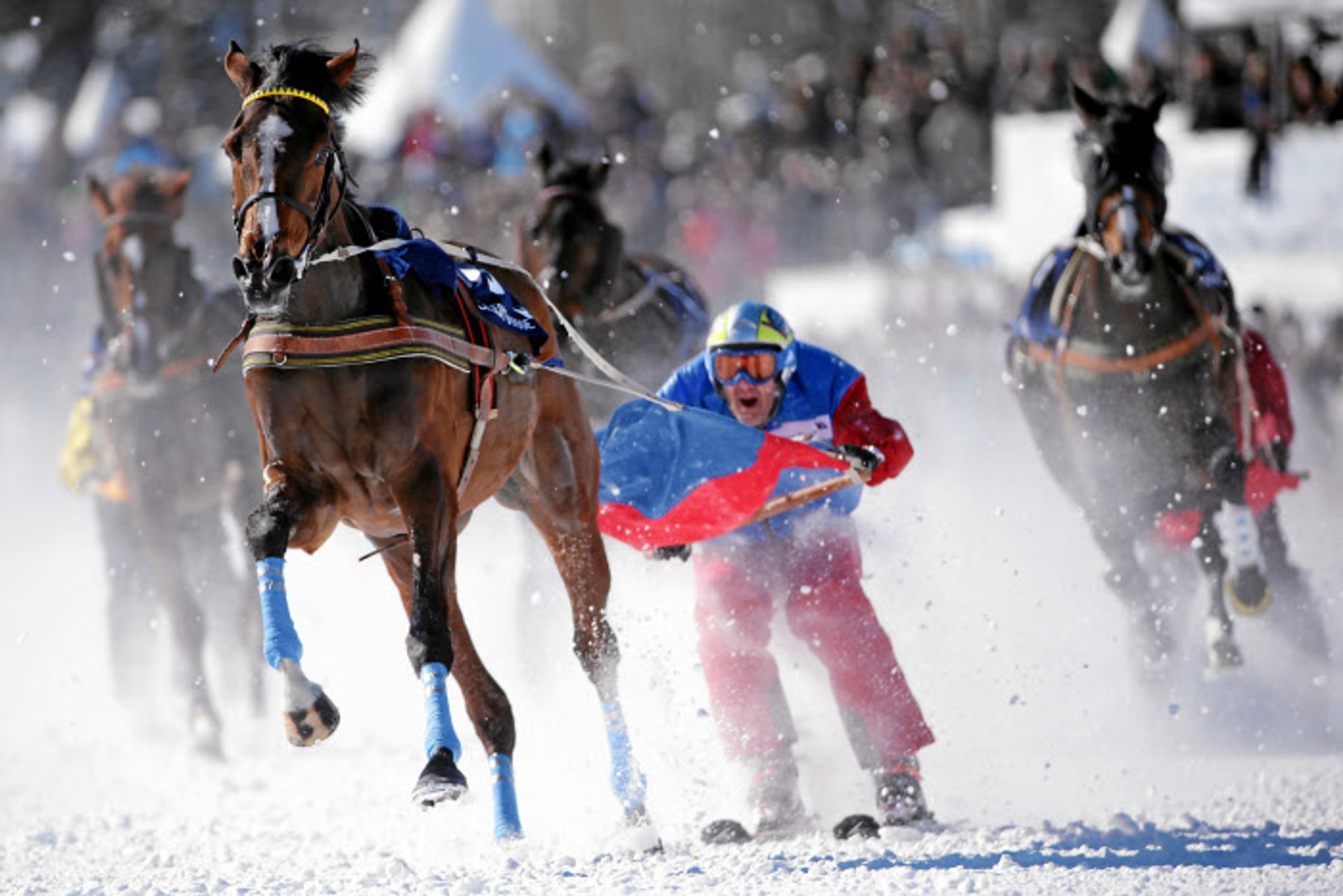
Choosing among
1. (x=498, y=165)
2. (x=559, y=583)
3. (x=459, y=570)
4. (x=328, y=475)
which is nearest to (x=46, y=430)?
(x=498, y=165)

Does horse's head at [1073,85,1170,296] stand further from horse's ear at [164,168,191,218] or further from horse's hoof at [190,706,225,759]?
horse's hoof at [190,706,225,759]

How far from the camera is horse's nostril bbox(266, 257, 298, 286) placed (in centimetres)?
518

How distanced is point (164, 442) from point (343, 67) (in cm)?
411

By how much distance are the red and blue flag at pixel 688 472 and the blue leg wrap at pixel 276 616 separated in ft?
5.74

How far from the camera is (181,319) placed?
30.2ft

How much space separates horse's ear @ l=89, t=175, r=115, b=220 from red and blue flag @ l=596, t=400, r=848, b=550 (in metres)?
3.25

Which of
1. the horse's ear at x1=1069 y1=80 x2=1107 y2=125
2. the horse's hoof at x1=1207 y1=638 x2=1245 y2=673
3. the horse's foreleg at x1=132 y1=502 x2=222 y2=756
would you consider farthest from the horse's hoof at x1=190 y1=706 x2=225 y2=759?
the horse's ear at x1=1069 y1=80 x2=1107 y2=125

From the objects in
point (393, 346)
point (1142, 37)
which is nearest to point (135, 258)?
point (393, 346)

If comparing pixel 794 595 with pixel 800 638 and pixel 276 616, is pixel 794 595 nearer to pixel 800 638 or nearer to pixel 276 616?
pixel 800 638

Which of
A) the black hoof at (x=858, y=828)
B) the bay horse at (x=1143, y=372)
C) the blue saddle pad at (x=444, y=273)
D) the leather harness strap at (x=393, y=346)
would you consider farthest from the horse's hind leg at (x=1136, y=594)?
the leather harness strap at (x=393, y=346)

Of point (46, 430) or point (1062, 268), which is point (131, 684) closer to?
point (1062, 268)

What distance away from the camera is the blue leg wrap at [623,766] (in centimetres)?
636

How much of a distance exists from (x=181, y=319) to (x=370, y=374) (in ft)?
12.8

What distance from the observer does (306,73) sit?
18.2 ft
